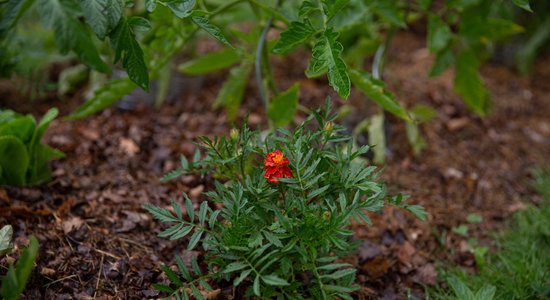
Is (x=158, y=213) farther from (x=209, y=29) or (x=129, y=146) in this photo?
(x=129, y=146)

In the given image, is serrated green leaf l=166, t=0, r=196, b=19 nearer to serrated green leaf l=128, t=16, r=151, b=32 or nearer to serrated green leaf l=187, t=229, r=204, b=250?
serrated green leaf l=128, t=16, r=151, b=32

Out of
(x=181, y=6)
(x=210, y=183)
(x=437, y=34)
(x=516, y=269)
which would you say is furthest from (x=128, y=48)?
(x=516, y=269)

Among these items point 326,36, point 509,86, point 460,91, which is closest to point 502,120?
point 509,86

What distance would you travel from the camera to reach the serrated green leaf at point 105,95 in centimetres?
170

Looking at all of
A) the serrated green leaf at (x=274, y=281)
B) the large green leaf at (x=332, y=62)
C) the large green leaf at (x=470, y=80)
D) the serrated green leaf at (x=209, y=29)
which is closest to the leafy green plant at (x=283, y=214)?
the serrated green leaf at (x=274, y=281)

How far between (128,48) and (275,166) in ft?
1.59

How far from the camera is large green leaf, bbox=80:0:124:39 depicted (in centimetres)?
129

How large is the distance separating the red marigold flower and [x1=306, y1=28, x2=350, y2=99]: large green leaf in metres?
0.20

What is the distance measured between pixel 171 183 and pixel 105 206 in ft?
0.84

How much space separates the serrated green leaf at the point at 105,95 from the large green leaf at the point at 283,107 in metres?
0.45

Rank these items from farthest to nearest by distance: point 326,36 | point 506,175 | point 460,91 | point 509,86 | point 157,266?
1. point 509,86
2. point 506,175
3. point 460,91
4. point 157,266
5. point 326,36

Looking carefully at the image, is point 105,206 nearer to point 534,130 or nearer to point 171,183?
point 171,183

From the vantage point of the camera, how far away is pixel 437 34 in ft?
6.48

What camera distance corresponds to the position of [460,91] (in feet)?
7.06
